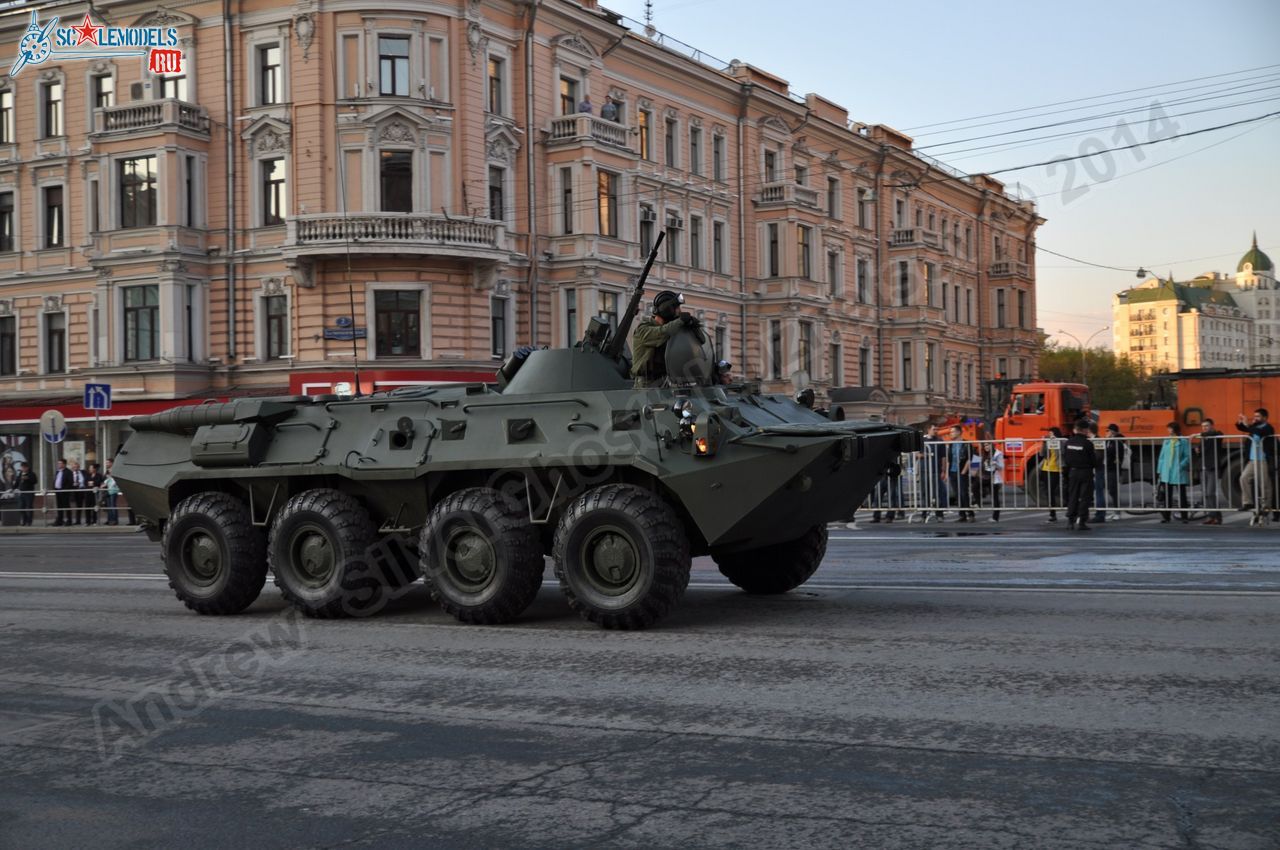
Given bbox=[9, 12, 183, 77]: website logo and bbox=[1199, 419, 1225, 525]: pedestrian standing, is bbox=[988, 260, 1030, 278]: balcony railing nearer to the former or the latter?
bbox=[9, 12, 183, 77]: website logo

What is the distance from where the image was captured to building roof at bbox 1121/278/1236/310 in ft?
589

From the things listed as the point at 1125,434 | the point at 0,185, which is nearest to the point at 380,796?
the point at 1125,434

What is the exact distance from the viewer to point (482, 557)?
10.0 m

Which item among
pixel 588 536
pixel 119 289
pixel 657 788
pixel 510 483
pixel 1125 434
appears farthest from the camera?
pixel 119 289

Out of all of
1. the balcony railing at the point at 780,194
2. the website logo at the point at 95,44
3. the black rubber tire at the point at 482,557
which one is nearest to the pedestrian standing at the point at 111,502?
the website logo at the point at 95,44

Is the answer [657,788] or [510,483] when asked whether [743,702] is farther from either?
[510,483]

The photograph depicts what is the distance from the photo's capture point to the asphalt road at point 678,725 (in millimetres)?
4918

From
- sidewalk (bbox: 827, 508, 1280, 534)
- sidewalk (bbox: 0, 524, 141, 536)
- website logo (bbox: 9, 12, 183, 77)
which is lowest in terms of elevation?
sidewalk (bbox: 0, 524, 141, 536)

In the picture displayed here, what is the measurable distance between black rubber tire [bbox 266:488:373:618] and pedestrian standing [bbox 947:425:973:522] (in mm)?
15219

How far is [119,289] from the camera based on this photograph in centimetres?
3734

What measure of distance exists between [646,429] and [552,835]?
4910mm

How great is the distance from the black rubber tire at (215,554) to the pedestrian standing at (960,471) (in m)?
15.3

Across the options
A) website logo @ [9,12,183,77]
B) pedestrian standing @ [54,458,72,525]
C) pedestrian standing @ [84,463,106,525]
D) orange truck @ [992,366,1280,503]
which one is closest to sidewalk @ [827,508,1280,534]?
orange truck @ [992,366,1280,503]

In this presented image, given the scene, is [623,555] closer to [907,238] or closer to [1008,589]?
[1008,589]
